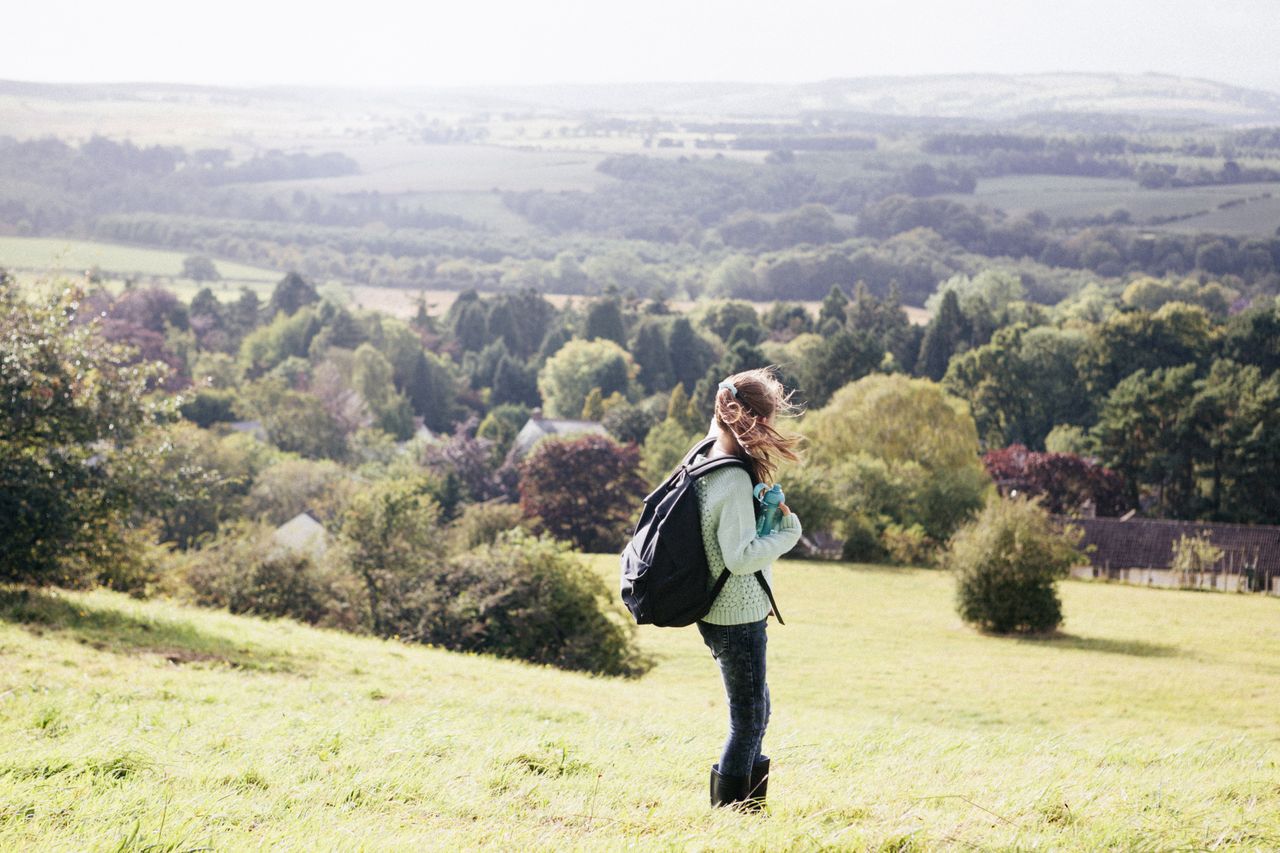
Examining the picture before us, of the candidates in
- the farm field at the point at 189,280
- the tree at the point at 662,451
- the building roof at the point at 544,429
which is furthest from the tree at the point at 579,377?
the farm field at the point at 189,280

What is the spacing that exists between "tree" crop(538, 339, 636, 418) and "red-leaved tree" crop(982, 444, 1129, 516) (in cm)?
3202

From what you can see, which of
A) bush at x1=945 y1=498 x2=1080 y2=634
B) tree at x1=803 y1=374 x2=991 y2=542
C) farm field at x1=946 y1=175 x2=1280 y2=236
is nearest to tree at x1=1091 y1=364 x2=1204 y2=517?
tree at x1=803 y1=374 x2=991 y2=542

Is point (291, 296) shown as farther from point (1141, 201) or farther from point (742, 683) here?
point (1141, 201)

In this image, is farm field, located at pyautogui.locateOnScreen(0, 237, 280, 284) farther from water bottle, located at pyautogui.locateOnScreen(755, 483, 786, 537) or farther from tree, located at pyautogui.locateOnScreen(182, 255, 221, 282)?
water bottle, located at pyautogui.locateOnScreen(755, 483, 786, 537)

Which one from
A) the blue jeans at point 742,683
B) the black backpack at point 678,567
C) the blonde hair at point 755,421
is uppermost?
the blonde hair at point 755,421

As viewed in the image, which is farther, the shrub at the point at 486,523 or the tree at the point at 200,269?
the tree at the point at 200,269

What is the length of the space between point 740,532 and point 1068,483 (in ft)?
175

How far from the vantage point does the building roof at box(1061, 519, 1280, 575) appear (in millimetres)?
40719

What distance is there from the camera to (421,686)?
39.1ft

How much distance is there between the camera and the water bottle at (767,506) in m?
4.57

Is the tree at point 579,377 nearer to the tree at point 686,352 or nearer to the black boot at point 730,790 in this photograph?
the tree at point 686,352

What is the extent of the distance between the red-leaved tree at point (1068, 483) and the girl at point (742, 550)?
2004 inches

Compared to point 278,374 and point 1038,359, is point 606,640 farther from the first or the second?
point 278,374

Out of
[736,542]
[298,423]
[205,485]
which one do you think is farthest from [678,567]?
[298,423]
